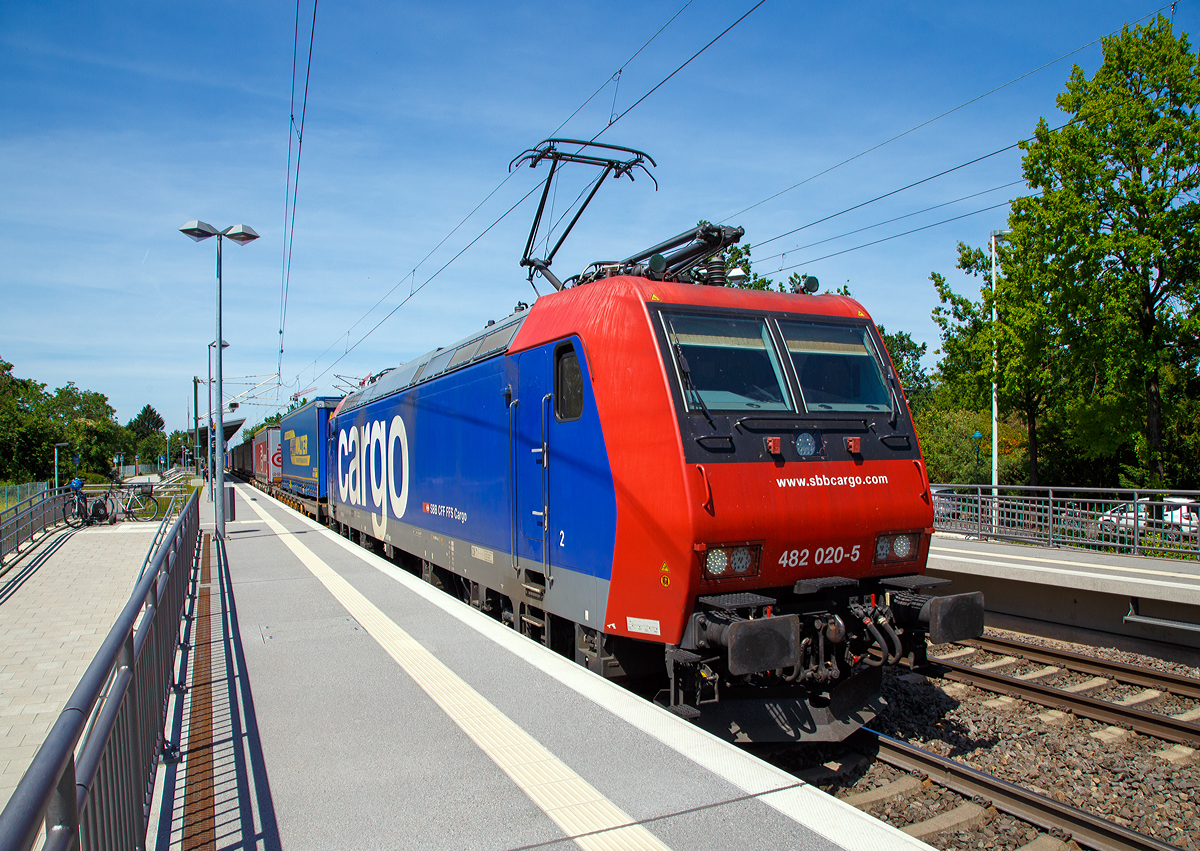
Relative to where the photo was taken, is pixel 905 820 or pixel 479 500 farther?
pixel 479 500

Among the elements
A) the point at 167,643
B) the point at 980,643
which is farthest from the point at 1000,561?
the point at 167,643

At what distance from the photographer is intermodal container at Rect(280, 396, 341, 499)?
19531mm

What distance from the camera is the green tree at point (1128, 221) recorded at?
18516 millimetres

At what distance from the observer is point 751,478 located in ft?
16.3

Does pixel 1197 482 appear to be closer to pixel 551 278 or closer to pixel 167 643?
pixel 551 278

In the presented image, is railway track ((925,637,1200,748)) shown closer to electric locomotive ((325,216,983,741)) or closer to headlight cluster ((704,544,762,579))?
electric locomotive ((325,216,983,741))

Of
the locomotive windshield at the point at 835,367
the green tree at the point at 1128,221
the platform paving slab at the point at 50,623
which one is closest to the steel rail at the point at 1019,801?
the locomotive windshield at the point at 835,367

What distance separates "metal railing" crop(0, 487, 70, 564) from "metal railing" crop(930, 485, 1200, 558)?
1871 cm

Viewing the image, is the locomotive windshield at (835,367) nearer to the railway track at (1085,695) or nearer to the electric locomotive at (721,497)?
the electric locomotive at (721,497)

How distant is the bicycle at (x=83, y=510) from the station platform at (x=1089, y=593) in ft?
73.8

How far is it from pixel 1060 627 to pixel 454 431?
8.21 meters

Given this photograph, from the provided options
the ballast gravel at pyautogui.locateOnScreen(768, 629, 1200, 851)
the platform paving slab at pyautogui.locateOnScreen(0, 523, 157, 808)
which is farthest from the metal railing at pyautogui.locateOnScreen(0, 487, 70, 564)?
the ballast gravel at pyautogui.locateOnScreen(768, 629, 1200, 851)


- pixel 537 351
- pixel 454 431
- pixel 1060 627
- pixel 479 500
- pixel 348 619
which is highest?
pixel 537 351

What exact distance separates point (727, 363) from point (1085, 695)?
505 cm
